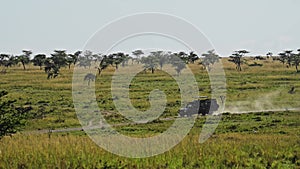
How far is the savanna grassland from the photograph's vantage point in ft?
36.9


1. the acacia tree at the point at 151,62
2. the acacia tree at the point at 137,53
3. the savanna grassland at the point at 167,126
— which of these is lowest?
the savanna grassland at the point at 167,126

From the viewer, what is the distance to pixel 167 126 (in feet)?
85.8

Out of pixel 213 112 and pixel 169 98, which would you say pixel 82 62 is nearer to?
pixel 169 98

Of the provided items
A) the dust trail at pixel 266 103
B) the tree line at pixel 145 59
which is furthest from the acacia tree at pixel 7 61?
the dust trail at pixel 266 103

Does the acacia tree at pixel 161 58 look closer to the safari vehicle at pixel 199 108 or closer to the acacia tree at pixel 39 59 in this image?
the acacia tree at pixel 39 59

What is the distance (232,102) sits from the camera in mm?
39188

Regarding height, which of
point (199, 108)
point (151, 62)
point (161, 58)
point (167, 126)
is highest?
point (161, 58)

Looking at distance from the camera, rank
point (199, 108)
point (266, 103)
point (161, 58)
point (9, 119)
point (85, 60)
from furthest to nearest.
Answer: point (85, 60) → point (161, 58) → point (266, 103) → point (199, 108) → point (9, 119)

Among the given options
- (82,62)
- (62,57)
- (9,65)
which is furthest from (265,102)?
(9,65)

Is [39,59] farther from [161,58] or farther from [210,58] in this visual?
[210,58]

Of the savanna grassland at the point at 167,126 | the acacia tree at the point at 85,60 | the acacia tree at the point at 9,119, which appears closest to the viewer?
the savanna grassland at the point at 167,126

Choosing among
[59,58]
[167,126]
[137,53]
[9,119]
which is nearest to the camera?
[9,119]

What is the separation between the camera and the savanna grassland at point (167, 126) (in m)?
11.2

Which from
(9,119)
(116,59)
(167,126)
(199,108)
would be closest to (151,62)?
(116,59)
